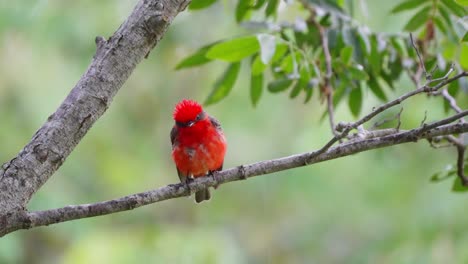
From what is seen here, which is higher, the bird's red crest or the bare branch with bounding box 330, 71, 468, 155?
the bird's red crest

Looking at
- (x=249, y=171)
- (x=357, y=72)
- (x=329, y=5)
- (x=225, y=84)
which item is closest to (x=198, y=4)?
(x=225, y=84)

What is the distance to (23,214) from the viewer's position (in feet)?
8.63

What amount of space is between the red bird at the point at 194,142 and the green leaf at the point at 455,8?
62.7 inches

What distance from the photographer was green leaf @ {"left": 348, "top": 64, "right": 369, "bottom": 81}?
146 inches

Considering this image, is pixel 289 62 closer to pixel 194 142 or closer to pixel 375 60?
pixel 375 60

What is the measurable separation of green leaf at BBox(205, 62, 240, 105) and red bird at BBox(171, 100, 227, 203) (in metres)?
0.59

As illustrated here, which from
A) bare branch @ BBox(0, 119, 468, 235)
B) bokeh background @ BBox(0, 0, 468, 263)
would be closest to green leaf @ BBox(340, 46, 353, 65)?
bare branch @ BBox(0, 119, 468, 235)

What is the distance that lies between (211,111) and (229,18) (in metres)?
1.12

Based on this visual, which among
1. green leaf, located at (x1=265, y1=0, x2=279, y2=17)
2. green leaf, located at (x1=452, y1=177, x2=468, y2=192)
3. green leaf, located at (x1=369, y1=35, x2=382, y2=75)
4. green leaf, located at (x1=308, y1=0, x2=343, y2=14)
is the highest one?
green leaf, located at (x1=308, y1=0, x2=343, y2=14)

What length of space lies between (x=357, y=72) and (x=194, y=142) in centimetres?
132

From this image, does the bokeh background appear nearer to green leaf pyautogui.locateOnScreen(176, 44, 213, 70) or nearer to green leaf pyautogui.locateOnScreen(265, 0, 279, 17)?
green leaf pyautogui.locateOnScreen(265, 0, 279, 17)

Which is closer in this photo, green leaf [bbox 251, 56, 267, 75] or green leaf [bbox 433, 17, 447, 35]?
green leaf [bbox 251, 56, 267, 75]

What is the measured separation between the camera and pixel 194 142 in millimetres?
4711

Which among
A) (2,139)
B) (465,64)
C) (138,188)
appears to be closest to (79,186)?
(138,188)
